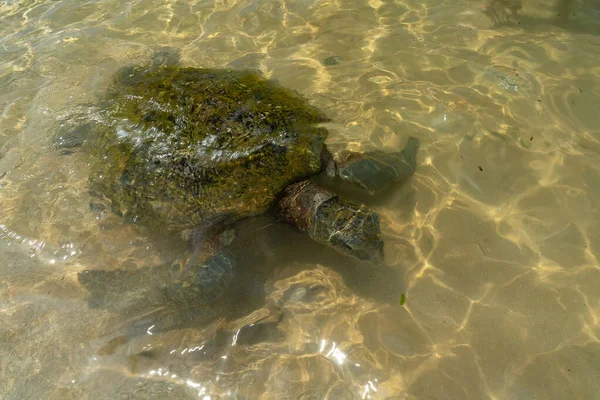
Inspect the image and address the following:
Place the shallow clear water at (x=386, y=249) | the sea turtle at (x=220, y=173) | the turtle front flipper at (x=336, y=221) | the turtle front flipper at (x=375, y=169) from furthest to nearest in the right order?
the turtle front flipper at (x=375, y=169), the sea turtle at (x=220, y=173), the turtle front flipper at (x=336, y=221), the shallow clear water at (x=386, y=249)

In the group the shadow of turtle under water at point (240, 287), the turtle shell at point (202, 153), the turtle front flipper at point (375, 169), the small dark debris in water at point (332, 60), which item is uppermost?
the turtle shell at point (202, 153)

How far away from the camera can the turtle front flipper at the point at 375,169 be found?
3.86 metres

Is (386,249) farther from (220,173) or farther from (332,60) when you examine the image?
(332,60)

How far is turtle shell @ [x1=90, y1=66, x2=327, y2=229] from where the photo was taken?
3.46 metres

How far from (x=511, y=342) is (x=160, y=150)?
129 inches

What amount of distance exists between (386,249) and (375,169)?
80cm

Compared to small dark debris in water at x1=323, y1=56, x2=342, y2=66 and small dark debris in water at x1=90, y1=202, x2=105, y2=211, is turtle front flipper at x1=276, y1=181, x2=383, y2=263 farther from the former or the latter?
small dark debris in water at x1=323, y1=56, x2=342, y2=66

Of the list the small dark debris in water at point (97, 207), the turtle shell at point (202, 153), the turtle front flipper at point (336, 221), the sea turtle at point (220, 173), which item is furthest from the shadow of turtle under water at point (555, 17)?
the small dark debris in water at point (97, 207)

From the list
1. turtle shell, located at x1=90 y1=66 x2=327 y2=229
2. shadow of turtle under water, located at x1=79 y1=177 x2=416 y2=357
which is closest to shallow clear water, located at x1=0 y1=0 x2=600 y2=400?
shadow of turtle under water, located at x1=79 y1=177 x2=416 y2=357

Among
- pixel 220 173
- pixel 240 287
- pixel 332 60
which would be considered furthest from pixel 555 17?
pixel 240 287

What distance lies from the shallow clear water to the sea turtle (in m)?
0.29

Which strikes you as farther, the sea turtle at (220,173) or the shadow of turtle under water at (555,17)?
the shadow of turtle under water at (555,17)

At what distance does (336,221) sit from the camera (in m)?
3.26

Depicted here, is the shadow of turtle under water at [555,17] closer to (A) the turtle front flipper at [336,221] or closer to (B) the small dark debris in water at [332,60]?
(B) the small dark debris in water at [332,60]
